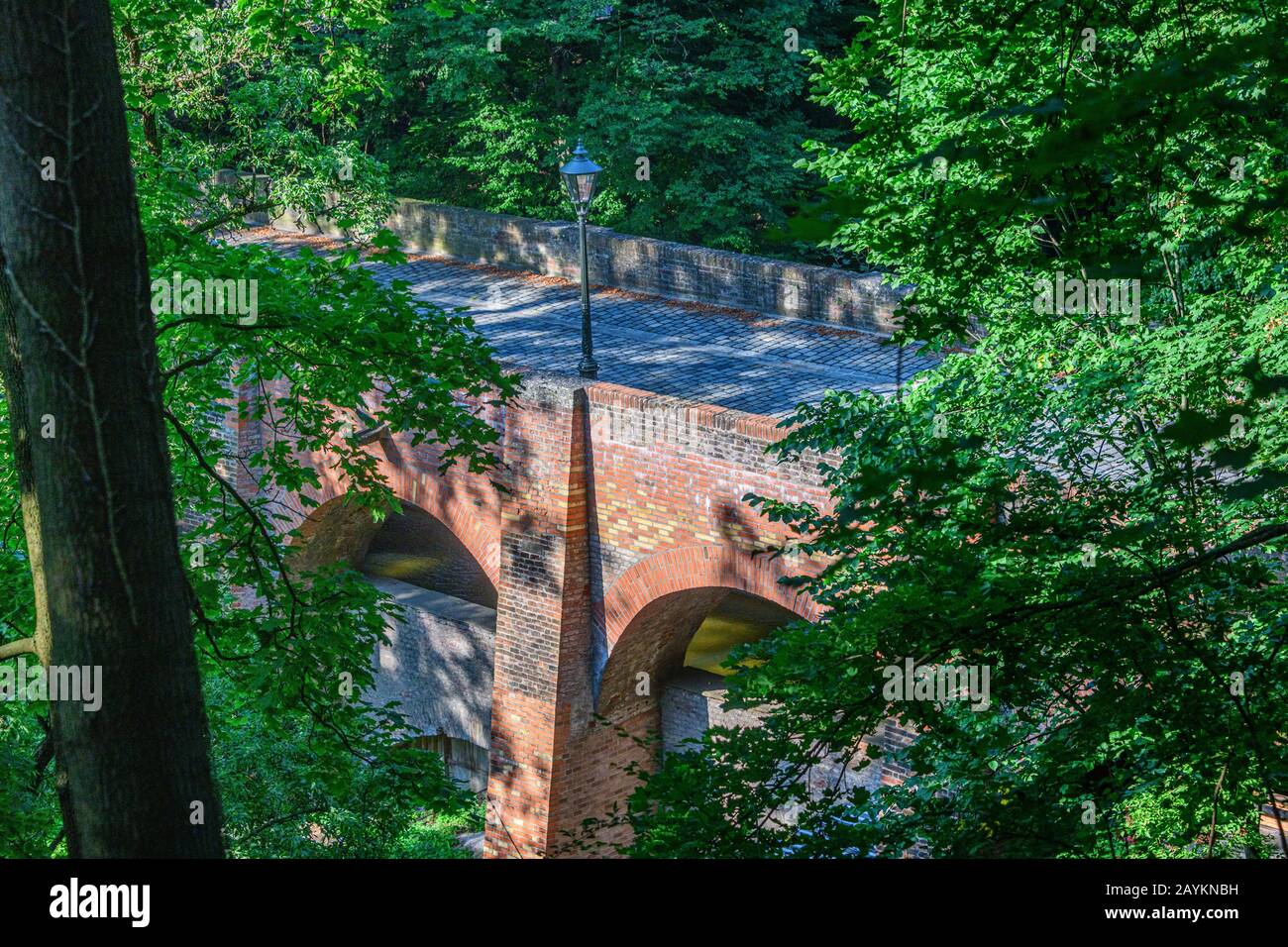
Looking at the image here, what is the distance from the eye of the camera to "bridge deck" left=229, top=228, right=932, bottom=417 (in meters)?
17.0

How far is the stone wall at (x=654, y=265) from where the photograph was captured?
19.3 metres

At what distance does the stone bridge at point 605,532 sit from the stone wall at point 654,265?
2.2 inches

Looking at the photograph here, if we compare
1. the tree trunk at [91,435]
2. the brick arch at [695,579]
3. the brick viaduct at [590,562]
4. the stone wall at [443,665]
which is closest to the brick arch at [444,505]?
the brick viaduct at [590,562]

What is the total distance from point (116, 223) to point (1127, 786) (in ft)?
14.8

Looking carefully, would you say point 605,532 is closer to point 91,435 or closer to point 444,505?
point 444,505

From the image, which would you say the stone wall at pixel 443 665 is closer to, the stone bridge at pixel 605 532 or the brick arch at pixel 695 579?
the stone bridge at pixel 605 532

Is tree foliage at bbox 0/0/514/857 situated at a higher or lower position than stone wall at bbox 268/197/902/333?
lower

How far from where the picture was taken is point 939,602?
255 inches

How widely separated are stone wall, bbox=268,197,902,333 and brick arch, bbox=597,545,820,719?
4.72 m

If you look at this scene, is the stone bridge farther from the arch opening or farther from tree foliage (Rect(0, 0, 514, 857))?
tree foliage (Rect(0, 0, 514, 857))

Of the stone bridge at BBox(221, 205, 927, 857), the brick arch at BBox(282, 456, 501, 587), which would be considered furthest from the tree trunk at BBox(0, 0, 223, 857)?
the brick arch at BBox(282, 456, 501, 587)

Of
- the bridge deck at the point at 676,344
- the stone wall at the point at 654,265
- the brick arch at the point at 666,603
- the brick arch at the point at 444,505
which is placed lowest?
the brick arch at the point at 666,603

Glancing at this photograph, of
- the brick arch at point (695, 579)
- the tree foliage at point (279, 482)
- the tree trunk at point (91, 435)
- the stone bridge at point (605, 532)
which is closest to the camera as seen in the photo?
the tree trunk at point (91, 435)
